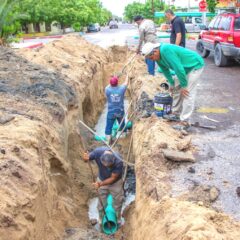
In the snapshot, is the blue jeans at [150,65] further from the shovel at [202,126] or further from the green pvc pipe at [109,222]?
the green pvc pipe at [109,222]

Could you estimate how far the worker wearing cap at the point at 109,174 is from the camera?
23.2 ft

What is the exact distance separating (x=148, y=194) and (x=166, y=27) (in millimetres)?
36293

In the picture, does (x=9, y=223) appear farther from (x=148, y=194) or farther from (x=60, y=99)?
(x=60, y=99)

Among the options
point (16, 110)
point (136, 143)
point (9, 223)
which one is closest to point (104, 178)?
point (136, 143)

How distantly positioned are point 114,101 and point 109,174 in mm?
3216

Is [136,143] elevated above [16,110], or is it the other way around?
[16,110]

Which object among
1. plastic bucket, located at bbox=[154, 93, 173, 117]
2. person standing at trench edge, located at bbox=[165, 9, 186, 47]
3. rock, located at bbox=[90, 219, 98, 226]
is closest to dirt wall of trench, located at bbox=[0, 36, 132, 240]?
rock, located at bbox=[90, 219, 98, 226]

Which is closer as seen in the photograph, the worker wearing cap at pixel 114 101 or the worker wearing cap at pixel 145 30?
the worker wearing cap at pixel 114 101

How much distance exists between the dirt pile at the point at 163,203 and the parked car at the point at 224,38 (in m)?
7.15

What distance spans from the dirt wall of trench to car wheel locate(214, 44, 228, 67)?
17.9 feet

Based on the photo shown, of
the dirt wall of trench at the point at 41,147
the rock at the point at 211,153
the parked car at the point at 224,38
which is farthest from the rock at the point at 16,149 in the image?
the parked car at the point at 224,38

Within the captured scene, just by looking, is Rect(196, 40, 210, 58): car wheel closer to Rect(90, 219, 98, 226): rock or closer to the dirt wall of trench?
the dirt wall of trench

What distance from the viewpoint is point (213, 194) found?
16.9 feet

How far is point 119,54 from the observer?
24125 millimetres
